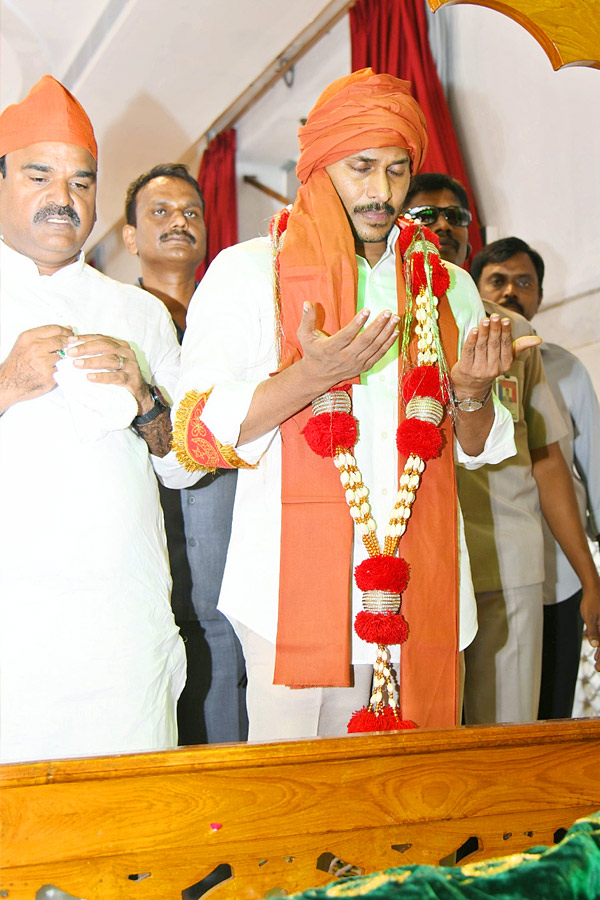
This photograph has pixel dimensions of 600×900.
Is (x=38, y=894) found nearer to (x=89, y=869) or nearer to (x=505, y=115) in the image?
(x=89, y=869)

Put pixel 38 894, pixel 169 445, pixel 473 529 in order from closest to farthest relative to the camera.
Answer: pixel 38 894 → pixel 169 445 → pixel 473 529

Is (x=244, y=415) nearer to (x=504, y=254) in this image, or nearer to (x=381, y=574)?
(x=381, y=574)

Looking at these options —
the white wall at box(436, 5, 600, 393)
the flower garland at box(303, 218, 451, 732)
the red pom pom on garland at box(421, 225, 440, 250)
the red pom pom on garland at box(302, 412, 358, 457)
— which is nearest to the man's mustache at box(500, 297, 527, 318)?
the white wall at box(436, 5, 600, 393)

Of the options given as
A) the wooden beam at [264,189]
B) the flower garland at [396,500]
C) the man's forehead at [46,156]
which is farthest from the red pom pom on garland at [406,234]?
the wooden beam at [264,189]

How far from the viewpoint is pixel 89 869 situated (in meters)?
1.17

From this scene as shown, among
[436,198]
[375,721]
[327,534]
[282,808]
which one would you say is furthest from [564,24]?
[282,808]

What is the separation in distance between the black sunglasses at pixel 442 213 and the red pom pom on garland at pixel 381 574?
1.11 metres

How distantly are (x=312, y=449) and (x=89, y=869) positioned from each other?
30.3 inches

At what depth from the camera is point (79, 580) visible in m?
1.68

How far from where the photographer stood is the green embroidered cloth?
944mm

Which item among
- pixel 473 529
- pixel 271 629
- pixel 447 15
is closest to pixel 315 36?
pixel 447 15

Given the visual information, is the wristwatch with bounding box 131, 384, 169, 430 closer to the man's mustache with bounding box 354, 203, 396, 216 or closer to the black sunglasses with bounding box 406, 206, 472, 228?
the man's mustache with bounding box 354, 203, 396, 216

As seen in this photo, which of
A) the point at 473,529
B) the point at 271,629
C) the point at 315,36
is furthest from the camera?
the point at 315,36

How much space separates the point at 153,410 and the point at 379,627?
0.56 m
